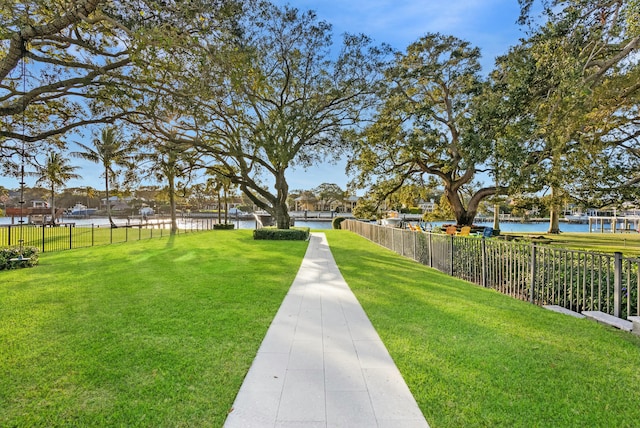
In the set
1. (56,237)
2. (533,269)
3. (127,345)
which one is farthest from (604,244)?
(56,237)

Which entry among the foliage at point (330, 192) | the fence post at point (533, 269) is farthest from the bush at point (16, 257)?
the foliage at point (330, 192)

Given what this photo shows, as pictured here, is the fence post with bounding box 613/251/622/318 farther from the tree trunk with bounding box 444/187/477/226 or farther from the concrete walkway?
the tree trunk with bounding box 444/187/477/226

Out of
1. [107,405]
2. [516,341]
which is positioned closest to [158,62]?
[107,405]

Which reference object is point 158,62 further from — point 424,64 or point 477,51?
point 477,51

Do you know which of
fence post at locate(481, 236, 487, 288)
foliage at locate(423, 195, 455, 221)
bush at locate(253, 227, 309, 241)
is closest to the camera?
fence post at locate(481, 236, 487, 288)

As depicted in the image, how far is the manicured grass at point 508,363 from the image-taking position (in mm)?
2428

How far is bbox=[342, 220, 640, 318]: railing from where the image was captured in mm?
4543

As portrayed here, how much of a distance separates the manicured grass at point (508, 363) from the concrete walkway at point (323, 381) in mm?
201

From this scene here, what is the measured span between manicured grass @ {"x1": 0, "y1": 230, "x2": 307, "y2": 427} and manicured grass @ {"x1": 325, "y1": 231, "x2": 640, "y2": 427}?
175 cm

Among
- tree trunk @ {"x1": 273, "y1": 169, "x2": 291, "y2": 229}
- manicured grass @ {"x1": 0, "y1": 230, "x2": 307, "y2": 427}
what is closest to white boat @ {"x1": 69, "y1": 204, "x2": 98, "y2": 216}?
tree trunk @ {"x1": 273, "y1": 169, "x2": 291, "y2": 229}

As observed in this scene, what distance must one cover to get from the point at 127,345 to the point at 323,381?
230 centimetres

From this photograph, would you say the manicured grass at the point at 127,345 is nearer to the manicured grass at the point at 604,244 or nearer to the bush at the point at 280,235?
the manicured grass at the point at 604,244

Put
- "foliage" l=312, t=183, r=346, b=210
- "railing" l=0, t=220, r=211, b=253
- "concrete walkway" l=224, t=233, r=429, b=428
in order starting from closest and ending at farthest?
1. "concrete walkway" l=224, t=233, r=429, b=428
2. "railing" l=0, t=220, r=211, b=253
3. "foliage" l=312, t=183, r=346, b=210

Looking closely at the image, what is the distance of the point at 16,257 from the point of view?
29.0 ft
